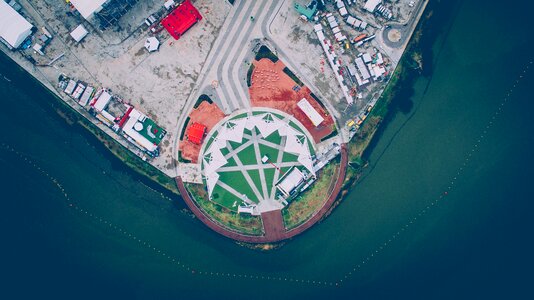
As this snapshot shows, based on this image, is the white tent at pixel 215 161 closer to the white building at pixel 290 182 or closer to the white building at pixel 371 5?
the white building at pixel 290 182

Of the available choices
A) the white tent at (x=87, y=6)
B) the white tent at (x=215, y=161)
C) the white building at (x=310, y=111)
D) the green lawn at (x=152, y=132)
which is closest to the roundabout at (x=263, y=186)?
the white tent at (x=215, y=161)

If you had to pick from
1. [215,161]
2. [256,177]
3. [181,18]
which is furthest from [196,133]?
[181,18]

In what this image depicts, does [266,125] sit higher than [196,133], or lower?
lower

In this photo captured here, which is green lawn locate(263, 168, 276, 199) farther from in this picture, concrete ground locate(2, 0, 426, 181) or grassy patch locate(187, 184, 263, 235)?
concrete ground locate(2, 0, 426, 181)

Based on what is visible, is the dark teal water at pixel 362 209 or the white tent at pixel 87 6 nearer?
the white tent at pixel 87 6

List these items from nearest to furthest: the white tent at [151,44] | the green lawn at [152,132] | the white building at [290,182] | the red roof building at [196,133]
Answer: the white tent at [151,44] < the red roof building at [196,133] < the white building at [290,182] < the green lawn at [152,132]

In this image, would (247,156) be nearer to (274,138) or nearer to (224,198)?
(274,138)
